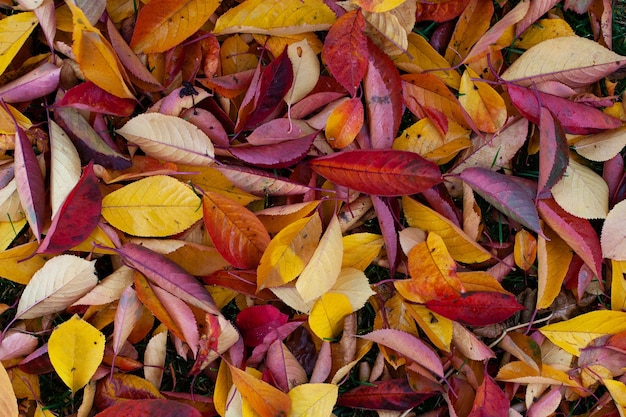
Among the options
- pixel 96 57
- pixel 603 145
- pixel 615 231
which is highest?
pixel 96 57

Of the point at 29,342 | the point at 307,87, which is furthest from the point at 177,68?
the point at 29,342

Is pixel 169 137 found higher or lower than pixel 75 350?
higher

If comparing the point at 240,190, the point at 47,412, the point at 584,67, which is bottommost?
the point at 47,412

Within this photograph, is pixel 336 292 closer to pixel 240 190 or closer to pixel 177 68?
pixel 240 190

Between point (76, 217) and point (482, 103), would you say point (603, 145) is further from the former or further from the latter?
point (76, 217)

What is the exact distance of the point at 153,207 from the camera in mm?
917

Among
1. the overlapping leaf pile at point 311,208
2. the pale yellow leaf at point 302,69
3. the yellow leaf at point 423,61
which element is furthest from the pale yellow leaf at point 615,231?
the pale yellow leaf at point 302,69

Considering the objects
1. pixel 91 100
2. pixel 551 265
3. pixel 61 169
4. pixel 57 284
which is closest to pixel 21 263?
pixel 57 284

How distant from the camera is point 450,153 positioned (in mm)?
985

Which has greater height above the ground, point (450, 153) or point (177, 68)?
point (177, 68)

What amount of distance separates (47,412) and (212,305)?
340 mm

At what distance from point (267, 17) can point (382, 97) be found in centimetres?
23

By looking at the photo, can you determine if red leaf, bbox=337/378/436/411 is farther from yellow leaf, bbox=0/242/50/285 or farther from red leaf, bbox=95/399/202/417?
yellow leaf, bbox=0/242/50/285

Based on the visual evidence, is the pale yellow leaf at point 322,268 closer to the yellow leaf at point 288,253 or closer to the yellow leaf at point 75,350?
the yellow leaf at point 288,253
